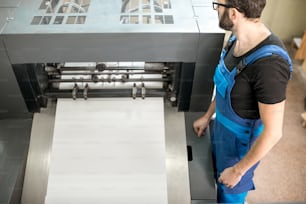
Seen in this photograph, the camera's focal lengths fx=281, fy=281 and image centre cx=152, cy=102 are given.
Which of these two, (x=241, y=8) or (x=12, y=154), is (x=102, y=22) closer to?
(x=241, y=8)

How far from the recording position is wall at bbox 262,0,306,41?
7.98 feet

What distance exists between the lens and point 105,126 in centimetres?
116

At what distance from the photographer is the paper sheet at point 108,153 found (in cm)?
105

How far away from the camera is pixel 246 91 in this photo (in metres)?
0.90

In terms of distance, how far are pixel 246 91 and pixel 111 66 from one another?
1.92 feet

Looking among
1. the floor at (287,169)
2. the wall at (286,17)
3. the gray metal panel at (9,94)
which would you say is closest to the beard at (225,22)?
the gray metal panel at (9,94)

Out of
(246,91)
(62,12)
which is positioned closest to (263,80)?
(246,91)

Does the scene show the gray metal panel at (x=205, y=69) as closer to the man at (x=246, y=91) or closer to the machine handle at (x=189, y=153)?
the man at (x=246, y=91)

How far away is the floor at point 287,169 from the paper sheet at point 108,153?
84 cm

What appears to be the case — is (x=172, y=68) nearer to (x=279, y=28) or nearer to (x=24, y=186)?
(x=24, y=186)

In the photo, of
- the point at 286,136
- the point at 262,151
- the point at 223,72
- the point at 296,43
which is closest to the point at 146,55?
the point at 223,72

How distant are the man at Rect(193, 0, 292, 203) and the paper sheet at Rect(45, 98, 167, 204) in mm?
268

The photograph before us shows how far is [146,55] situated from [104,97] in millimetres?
341

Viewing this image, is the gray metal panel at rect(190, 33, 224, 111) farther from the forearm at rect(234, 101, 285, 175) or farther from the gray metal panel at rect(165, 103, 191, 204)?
the forearm at rect(234, 101, 285, 175)
